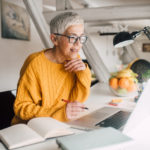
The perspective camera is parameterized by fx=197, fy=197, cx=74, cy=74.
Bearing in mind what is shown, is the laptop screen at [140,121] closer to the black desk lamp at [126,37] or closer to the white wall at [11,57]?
the black desk lamp at [126,37]

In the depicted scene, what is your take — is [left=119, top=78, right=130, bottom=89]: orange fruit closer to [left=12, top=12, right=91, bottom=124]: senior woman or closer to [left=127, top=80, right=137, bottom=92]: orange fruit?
[left=127, top=80, right=137, bottom=92]: orange fruit

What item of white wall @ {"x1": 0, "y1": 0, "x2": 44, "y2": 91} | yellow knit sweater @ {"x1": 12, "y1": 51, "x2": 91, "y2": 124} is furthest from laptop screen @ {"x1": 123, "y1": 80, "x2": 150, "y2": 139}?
white wall @ {"x1": 0, "y1": 0, "x2": 44, "y2": 91}

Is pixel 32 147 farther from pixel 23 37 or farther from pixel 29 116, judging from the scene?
pixel 23 37

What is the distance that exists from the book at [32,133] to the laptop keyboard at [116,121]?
9.6 inches

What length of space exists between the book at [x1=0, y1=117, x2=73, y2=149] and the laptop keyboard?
0.24 meters

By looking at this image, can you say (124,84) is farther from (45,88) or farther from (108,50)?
(108,50)

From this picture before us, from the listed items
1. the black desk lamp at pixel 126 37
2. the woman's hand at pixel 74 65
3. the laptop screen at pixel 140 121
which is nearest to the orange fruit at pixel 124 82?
the black desk lamp at pixel 126 37

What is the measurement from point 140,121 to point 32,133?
430mm

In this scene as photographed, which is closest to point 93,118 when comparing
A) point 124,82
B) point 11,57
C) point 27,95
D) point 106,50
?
point 27,95

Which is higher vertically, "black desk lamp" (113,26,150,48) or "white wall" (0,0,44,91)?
"black desk lamp" (113,26,150,48)

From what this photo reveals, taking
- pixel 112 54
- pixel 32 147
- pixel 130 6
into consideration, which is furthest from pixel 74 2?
pixel 112 54

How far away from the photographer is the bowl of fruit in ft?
5.59

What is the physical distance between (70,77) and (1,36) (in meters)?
1.06

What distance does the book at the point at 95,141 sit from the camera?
60cm
